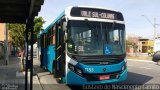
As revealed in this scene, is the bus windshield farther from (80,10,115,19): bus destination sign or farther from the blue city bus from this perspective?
(80,10,115,19): bus destination sign

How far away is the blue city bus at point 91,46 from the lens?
11594 millimetres

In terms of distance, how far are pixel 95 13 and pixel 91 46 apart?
56.0 inches

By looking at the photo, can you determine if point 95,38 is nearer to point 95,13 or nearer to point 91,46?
point 91,46

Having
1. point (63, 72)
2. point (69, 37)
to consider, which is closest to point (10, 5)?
point (69, 37)

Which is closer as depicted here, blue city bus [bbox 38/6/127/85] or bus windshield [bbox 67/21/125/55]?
blue city bus [bbox 38/6/127/85]

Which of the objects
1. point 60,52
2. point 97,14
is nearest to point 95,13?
point 97,14

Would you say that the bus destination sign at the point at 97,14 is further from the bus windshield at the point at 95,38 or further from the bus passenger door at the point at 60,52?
the bus passenger door at the point at 60,52

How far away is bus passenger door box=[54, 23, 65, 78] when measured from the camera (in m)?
12.4

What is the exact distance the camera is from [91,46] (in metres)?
11.9

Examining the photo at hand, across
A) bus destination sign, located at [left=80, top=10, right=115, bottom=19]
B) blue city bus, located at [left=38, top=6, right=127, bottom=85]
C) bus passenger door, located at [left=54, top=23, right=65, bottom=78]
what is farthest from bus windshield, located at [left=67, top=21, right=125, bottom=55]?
bus passenger door, located at [left=54, top=23, right=65, bottom=78]

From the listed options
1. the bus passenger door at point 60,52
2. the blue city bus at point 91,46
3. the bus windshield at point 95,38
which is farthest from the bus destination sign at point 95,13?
the bus passenger door at point 60,52

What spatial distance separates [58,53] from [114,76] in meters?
2.80

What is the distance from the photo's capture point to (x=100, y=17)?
12.4 meters

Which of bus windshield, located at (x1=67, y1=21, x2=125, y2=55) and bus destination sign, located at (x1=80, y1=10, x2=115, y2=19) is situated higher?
bus destination sign, located at (x1=80, y1=10, x2=115, y2=19)
